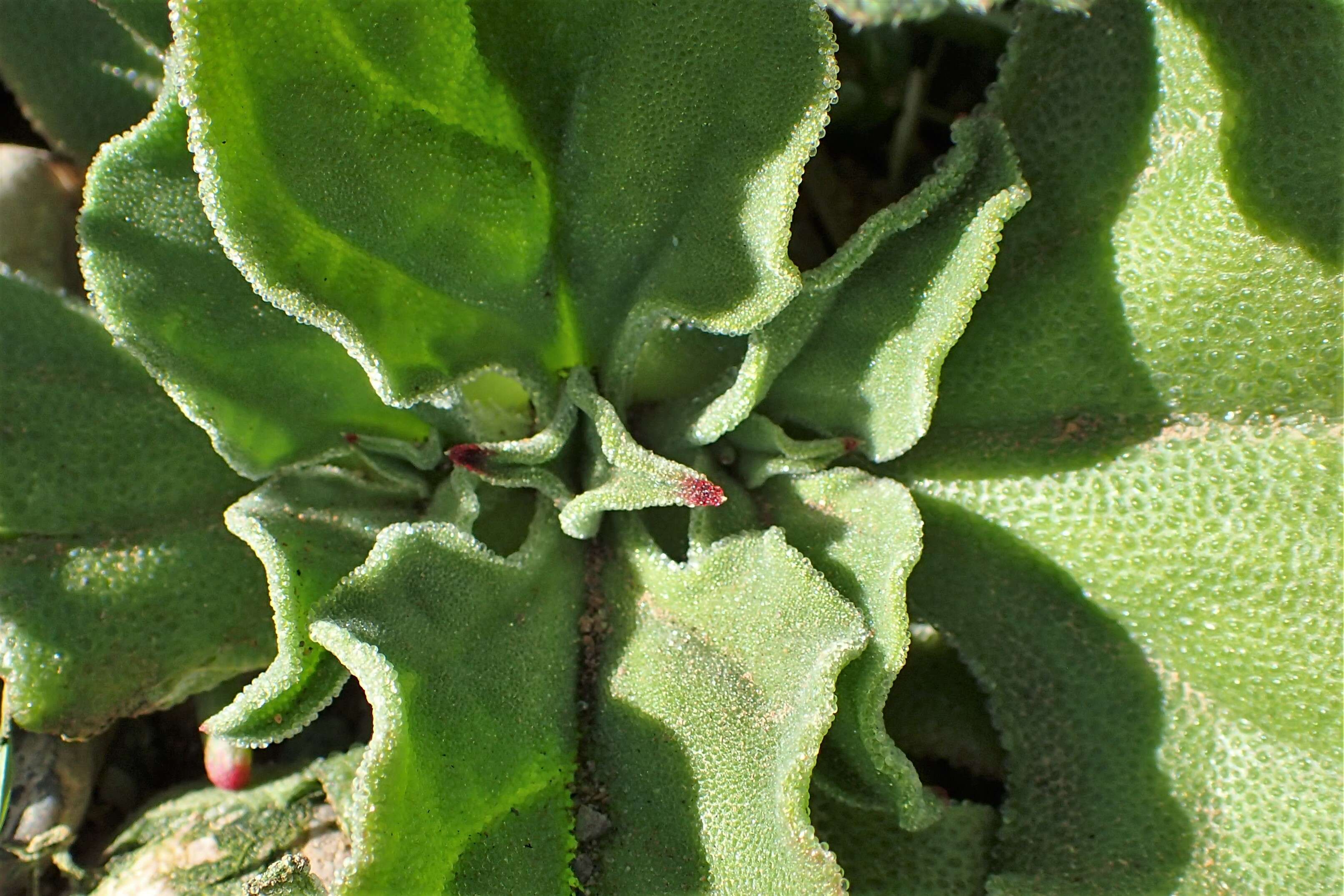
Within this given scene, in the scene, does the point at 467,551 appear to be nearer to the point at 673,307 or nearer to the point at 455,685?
the point at 455,685

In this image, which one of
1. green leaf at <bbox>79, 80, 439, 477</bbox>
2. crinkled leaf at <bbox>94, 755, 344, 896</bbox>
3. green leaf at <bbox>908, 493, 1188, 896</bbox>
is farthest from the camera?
crinkled leaf at <bbox>94, 755, 344, 896</bbox>

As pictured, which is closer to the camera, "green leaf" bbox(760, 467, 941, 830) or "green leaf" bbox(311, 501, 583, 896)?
"green leaf" bbox(311, 501, 583, 896)

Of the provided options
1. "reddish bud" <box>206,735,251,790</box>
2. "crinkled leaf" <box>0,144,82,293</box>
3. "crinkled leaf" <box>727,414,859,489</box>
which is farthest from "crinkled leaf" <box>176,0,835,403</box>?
"crinkled leaf" <box>0,144,82,293</box>

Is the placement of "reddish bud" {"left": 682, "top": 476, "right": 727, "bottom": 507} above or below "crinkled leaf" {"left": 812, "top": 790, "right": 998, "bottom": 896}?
above

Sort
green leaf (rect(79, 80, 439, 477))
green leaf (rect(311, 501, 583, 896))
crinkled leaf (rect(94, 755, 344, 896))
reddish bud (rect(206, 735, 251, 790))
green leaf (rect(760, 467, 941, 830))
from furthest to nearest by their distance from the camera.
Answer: reddish bud (rect(206, 735, 251, 790)) < crinkled leaf (rect(94, 755, 344, 896)) < green leaf (rect(79, 80, 439, 477)) < green leaf (rect(760, 467, 941, 830)) < green leaf (rect(311, 501, 583, 896))

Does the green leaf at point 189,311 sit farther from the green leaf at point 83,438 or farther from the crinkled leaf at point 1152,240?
the crinkled leaf at point 1152,240

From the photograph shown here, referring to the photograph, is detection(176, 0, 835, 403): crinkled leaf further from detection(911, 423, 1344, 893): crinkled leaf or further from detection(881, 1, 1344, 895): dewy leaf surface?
detection(911, 423, 1344, 893): crinkled leaf
